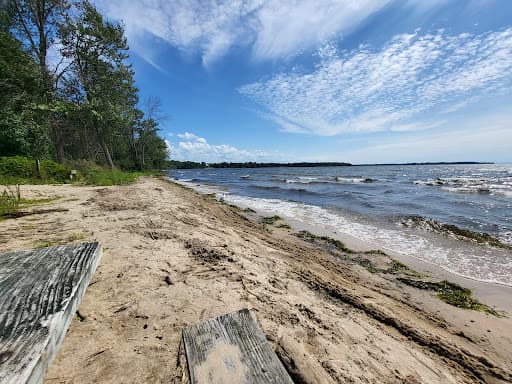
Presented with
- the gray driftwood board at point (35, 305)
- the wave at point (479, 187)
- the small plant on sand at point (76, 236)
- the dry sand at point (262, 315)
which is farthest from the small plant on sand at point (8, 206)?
the wave at point (479, 187)

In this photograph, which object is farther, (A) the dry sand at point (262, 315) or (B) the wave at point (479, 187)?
(B) the wave at point (479, 187)

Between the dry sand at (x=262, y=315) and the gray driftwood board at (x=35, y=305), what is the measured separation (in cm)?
52

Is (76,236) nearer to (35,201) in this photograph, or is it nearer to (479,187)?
(35,201)

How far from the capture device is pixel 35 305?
49.0 inches

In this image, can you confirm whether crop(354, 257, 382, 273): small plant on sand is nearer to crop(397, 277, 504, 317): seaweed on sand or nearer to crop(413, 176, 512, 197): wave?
crop(397, 277, 504, 317): seaweed on sand

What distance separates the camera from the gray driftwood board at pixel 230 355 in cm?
89

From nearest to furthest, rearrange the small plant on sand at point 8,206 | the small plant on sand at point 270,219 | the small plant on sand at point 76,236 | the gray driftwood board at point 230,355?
the gray driftwood board at point 230,355 < the small plant on sand at point 76,236 < the small plant on sand at point 8,206 < the small plant on sand at point 270,219

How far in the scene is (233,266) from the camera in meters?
3.35

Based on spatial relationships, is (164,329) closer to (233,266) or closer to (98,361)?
(98,361)

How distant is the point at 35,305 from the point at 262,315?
5.95 ft

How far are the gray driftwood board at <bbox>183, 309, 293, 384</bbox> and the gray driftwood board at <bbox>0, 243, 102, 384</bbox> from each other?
65cm

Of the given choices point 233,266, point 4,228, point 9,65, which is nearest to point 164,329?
point 233,266

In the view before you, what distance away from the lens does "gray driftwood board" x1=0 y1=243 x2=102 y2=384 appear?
0.90 meters

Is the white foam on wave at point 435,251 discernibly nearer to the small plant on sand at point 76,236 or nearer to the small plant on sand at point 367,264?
the small plant on sand at point 367,264
